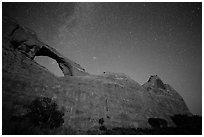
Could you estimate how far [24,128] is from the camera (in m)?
11.8

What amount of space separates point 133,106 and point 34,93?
1649 centimetres

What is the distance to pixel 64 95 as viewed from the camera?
19328 millimetres

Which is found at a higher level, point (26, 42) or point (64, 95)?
point (26, 42)

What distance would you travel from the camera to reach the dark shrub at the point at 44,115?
1394cm

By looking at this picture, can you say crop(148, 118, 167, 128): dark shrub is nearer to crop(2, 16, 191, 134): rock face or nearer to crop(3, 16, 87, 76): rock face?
crop(2, 16, 191, 134): rock face

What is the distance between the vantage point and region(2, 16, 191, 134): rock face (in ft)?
48.4

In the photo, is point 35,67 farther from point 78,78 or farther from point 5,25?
point 5,25

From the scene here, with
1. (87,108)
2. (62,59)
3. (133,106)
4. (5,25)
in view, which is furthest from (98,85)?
(5,25)

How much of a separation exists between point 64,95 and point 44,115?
16.8 feet

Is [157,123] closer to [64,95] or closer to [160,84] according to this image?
[64,95]

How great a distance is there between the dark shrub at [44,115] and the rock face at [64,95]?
143 mm

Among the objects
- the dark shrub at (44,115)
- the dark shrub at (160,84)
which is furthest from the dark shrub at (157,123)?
the dark shrub at (160,84)

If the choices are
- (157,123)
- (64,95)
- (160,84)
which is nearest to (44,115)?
(64,95)

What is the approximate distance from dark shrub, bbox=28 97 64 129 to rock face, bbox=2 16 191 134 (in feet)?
0.47
